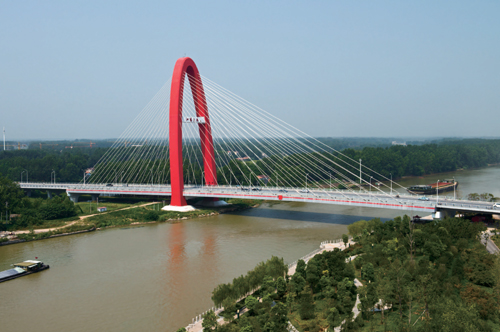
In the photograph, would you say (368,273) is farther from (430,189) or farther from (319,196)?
(430,189)

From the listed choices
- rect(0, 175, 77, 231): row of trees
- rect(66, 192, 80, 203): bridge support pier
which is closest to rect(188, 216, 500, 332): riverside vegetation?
rect(0, 175, 77, 231): row of trees

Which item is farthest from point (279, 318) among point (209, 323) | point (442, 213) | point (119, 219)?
point (119, 219)

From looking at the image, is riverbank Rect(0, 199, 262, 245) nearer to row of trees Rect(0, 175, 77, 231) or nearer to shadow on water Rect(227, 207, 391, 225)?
row of trees Rect(0, 175, 77, 231)

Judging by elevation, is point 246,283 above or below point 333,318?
above

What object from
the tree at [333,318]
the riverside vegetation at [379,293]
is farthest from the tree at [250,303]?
the tree at [333,318]

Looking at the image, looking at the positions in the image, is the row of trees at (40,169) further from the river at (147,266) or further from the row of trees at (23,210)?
the river at (147,266)
